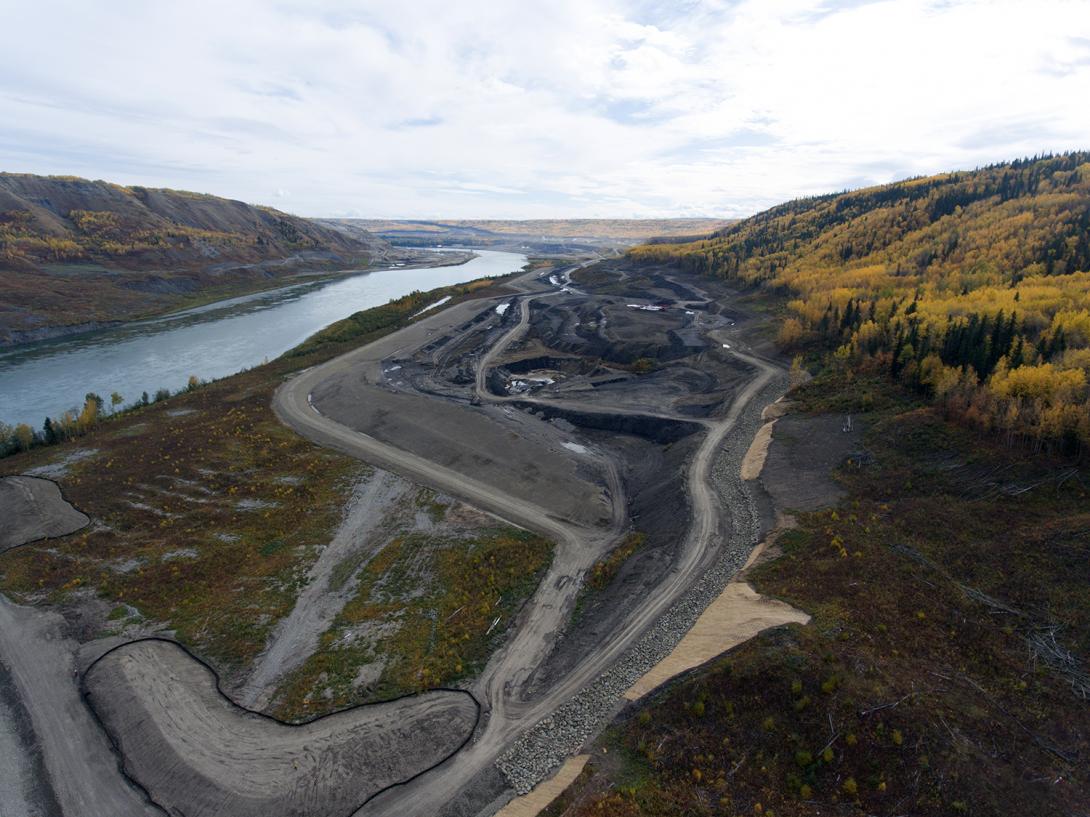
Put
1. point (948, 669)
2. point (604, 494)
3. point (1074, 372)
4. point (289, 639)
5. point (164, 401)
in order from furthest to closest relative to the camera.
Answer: point (164, 401), point (604, 494), point (1074, 372), point (289, 639), point (948, 669)

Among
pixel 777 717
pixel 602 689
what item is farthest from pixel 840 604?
pixel 602 689

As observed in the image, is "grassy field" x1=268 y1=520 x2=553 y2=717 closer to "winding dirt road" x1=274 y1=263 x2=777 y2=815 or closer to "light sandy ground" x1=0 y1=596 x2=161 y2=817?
"winding dirt road" x1=274 y1=263 x2=777 y2=815

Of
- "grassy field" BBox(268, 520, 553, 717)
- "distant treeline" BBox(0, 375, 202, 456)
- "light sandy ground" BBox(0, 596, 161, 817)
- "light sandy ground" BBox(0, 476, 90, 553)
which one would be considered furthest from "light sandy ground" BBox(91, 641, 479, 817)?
"distant treeline" BBox(0, 375, 202, 456)

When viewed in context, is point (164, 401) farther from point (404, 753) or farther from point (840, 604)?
point (840, 604)

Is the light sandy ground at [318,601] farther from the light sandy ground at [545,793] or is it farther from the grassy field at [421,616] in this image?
the light sandy ground at [545,793]

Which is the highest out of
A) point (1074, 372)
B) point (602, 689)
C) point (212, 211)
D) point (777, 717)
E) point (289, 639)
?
point (212, 211)

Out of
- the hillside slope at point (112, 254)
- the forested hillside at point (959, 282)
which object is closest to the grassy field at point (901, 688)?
the forested hillside at point (959, 282)

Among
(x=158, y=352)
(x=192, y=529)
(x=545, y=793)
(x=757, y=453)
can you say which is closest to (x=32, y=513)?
(x=192, y=529)
